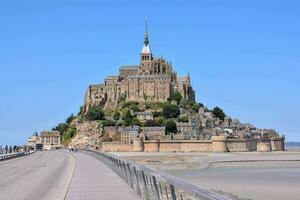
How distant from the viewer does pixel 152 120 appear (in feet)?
493

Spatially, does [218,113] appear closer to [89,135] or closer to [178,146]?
[89,135]

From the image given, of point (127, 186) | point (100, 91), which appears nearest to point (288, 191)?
point (127, 186)

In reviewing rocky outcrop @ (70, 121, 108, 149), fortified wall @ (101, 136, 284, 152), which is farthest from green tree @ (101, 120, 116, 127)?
fortified wall @ (101, 136, 284, 152)

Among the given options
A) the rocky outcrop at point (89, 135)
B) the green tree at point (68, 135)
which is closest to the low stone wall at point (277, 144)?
the rocky outcrop at point (89, 135)

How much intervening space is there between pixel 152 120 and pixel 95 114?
19.7 metres

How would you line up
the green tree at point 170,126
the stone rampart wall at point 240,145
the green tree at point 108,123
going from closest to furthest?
the stone rampart wall at point 240,145
the green tree at point 170,126
the green tree at point 108,123

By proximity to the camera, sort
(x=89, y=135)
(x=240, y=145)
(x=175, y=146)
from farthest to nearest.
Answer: (x=89, y=135) < (x=240, y=145) < (x=175, y=146)

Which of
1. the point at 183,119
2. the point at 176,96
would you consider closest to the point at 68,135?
the point at 176,96

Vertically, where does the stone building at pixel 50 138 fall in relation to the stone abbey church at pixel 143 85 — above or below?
below

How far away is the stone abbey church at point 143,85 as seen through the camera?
16523 cm

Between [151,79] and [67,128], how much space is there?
32.8m

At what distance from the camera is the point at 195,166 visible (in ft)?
274

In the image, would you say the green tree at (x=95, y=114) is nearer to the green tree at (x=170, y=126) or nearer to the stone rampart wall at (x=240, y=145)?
the green tree at (x=170, y=126)

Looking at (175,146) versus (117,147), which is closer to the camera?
(175,146)
